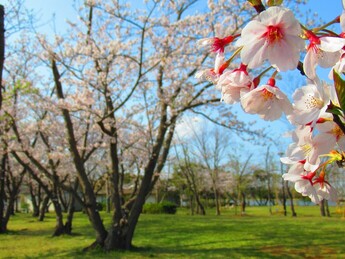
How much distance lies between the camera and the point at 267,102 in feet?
2.35

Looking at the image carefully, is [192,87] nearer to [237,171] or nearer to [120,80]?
[120,80]

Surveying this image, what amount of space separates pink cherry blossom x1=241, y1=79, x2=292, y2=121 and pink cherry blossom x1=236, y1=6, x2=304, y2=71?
0.21 feet

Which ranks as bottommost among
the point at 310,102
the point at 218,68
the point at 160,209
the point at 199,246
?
the point at 199,246

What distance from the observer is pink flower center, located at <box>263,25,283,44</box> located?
636 mm

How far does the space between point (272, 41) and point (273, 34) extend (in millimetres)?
13

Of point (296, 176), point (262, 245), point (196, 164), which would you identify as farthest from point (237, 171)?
point (296, 176)

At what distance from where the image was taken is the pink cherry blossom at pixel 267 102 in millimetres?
692

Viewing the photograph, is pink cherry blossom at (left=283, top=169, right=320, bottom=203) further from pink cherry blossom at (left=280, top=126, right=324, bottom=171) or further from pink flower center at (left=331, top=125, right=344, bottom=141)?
pink flower center at (left=331, top=125, right=344, bottom=141)

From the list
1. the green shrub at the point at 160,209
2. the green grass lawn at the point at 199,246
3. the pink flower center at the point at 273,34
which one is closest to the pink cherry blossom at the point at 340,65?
the pink flower center at the point at 273,34

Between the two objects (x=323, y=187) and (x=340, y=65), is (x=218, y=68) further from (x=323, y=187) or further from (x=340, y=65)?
(x=323, y=187)

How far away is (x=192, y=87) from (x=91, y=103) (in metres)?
3.03

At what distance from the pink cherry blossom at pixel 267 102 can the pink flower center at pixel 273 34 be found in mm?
94

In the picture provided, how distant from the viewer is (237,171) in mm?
36250

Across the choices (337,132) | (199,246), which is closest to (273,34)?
(337,132)
